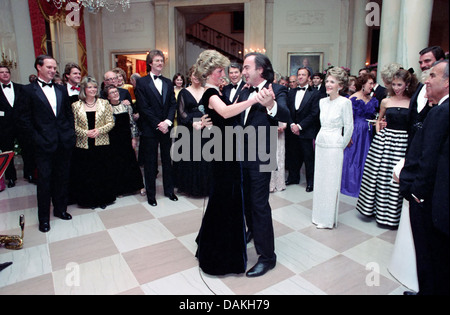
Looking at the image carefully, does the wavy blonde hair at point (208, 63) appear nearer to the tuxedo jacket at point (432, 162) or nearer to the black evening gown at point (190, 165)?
the tuxedo jacket at point (432, 162)

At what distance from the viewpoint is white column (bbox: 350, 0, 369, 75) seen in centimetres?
930

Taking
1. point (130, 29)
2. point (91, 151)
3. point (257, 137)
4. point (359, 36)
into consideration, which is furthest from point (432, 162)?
point (130, 29)

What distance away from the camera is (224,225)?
2.37 metres

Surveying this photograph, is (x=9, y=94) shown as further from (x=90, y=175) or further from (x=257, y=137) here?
(x=257, y=137)

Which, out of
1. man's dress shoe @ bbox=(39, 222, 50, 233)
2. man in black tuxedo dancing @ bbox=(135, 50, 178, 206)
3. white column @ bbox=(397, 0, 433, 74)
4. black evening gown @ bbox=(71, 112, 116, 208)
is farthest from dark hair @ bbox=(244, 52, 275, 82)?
white column @ bbox=(397, 0, 433, 74)

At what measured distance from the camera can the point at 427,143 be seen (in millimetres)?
1573

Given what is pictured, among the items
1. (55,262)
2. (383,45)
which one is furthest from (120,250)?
(383,45)

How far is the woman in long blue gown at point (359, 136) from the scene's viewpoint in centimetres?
428

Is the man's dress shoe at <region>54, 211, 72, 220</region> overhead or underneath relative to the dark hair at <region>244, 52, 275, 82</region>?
underneath

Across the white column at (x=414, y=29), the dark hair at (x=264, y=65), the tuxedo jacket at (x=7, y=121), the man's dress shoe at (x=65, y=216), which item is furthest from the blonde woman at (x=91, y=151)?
the white column at (x=414, y=29)

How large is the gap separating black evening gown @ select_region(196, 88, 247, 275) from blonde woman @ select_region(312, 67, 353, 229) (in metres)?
1.36

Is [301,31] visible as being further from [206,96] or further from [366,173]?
[206,96]

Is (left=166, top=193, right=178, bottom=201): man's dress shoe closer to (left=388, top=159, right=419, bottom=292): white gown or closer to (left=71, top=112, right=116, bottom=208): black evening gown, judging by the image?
(left=71, top=112, right=116, bottom=208): black evening gown
